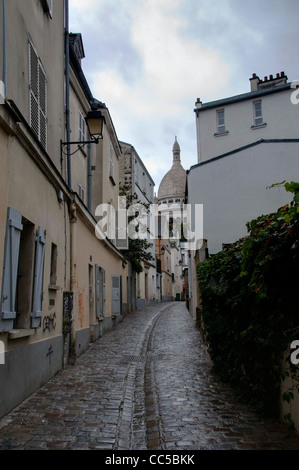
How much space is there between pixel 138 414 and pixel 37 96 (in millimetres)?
5768

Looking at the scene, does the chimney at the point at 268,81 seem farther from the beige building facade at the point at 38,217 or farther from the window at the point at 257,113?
the beige building facade at the point at 38,217

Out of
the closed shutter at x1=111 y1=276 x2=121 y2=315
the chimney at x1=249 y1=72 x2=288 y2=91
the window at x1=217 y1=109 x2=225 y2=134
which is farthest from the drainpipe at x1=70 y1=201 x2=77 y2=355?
the chimney at x1=249 y1=72 x2=288 y2=91

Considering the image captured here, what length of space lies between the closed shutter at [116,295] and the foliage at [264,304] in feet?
31.8

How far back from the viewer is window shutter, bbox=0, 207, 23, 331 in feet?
16.6

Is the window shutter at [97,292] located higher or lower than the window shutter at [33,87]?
lower

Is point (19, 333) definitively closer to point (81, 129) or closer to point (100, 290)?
point (100, 290)

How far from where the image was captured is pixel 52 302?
777cm

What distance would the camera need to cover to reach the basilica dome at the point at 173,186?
322 feet

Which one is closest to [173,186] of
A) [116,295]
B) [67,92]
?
[116,295]

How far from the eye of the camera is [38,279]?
6520mm

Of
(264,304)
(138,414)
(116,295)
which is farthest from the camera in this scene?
(116,295)

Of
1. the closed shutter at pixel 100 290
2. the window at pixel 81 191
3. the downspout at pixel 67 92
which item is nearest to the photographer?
the downspout at pixel 67 92

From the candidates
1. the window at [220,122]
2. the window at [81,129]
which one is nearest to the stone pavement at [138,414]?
the window at [81,129]
